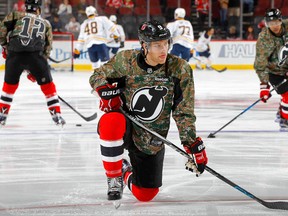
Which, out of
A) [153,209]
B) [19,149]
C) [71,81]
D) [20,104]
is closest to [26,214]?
[153,209]

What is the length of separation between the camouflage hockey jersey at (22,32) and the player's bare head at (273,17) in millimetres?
1801

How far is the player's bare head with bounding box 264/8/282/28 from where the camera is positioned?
18.6 feet

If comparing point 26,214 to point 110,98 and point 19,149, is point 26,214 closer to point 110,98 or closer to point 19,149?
point 110,98

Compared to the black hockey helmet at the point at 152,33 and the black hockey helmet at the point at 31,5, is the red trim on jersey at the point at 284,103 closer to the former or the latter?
the black hockey helmet at the point at 31,5

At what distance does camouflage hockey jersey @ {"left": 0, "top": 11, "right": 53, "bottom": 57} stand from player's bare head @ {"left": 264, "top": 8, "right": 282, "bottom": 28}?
5.91ft

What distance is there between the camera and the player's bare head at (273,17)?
5.68 m

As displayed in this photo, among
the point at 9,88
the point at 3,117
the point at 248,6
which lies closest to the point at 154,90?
the point at 9,88

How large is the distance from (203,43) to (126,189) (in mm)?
11407

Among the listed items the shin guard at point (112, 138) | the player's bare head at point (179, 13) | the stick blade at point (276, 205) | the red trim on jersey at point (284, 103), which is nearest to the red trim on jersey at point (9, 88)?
the red trim on jersey at point (284, 103)

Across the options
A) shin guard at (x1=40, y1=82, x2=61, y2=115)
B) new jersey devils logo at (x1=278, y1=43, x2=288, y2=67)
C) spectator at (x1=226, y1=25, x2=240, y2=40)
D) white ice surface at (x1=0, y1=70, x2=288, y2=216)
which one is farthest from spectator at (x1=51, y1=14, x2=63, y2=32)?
new jersey devils logo at (x1=278, y1=43, x2=288, y2=67)

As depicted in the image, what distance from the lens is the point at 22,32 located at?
5.99m

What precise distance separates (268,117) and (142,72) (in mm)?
4123

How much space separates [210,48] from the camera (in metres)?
15.4

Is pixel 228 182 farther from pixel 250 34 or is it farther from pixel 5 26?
pixel 250 34
